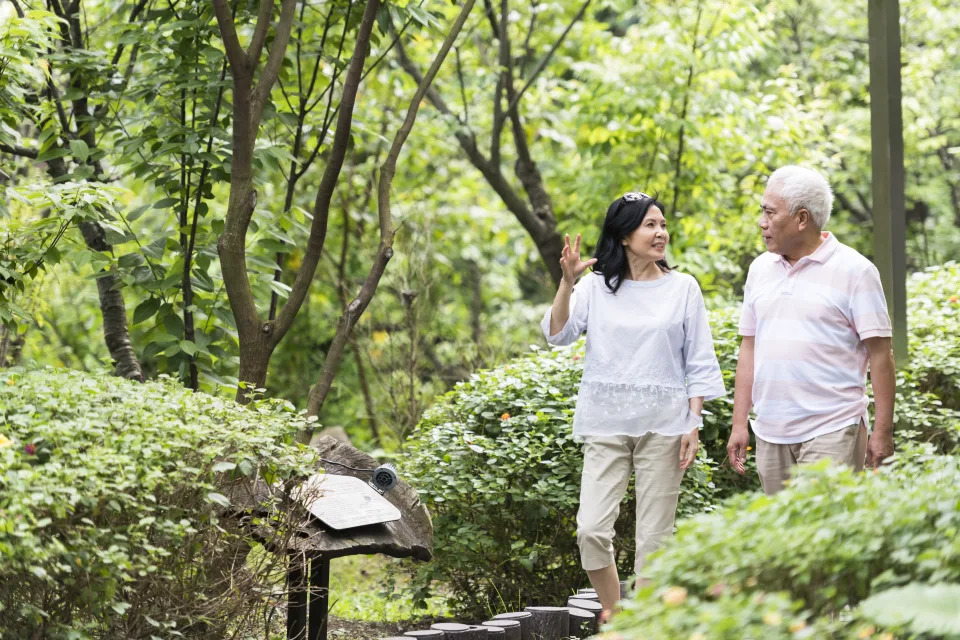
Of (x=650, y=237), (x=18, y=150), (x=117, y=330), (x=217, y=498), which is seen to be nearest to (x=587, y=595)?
(x=650, y=237)

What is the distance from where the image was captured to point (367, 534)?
398cm

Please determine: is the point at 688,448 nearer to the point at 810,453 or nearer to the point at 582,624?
the point at 810,453

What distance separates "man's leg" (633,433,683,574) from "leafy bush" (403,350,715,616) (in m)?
0.82

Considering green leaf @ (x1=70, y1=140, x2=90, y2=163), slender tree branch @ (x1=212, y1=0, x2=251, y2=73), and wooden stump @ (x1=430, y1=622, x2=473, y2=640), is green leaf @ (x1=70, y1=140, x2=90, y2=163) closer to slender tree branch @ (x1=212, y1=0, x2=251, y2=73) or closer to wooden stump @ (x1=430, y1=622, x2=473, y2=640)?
slender tree branch @ (x1=212, y1=0, x2=251, y2=73)

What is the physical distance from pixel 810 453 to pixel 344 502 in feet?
5.60

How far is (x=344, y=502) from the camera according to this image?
4.01 meters

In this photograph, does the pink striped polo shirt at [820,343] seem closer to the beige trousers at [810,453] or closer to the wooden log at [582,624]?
the beige trousers at [810,453]

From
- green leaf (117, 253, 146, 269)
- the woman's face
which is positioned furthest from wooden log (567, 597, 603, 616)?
green leaf (117, 253, 146, 269)

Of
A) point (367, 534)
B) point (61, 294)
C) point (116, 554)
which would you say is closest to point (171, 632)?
point (116, 554)

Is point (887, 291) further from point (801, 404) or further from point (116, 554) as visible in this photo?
point (116, 554)

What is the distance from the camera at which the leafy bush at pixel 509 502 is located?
15.7 ft

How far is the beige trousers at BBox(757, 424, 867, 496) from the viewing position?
3605 millimetres

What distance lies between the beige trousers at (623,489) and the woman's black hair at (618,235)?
587 millimetres

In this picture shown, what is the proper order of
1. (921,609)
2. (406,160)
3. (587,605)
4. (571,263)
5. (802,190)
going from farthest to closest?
(406,160) < (587,605) < (571,263) < (802,190) < (921,609)
